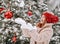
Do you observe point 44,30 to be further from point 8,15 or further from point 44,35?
point 8,15

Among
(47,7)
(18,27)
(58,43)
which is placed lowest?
(58,43)

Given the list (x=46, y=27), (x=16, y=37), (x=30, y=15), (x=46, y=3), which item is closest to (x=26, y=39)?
(x=16, y=37)

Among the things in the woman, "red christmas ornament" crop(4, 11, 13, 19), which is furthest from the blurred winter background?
the woman

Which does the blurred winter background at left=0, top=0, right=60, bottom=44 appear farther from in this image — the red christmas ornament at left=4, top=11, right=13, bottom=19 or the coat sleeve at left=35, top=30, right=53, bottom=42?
the coat sleeve at left=35, top=30, right=53, bottom=42

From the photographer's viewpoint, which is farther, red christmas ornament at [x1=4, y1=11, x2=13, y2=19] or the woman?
red christmas ornament at [x1=4, y1=11, x2=13, y2=19]

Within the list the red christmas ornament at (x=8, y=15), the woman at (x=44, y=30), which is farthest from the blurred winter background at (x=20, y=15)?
the woman at (x=44, y=30)

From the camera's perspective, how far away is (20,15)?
72.1 inches

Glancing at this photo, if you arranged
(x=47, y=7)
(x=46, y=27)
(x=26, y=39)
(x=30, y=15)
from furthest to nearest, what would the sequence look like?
(x=47, y=7) < (x=30, y=15) < (x=26, y=39) < (x=46, y=27)

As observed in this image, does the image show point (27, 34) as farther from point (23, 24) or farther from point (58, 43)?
Result: point (58, 43)

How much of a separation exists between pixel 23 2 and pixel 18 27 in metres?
0.28

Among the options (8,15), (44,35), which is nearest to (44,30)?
(44,35)

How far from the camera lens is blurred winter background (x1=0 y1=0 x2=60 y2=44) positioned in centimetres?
171

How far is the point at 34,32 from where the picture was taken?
136cm

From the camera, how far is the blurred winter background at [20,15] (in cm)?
171
